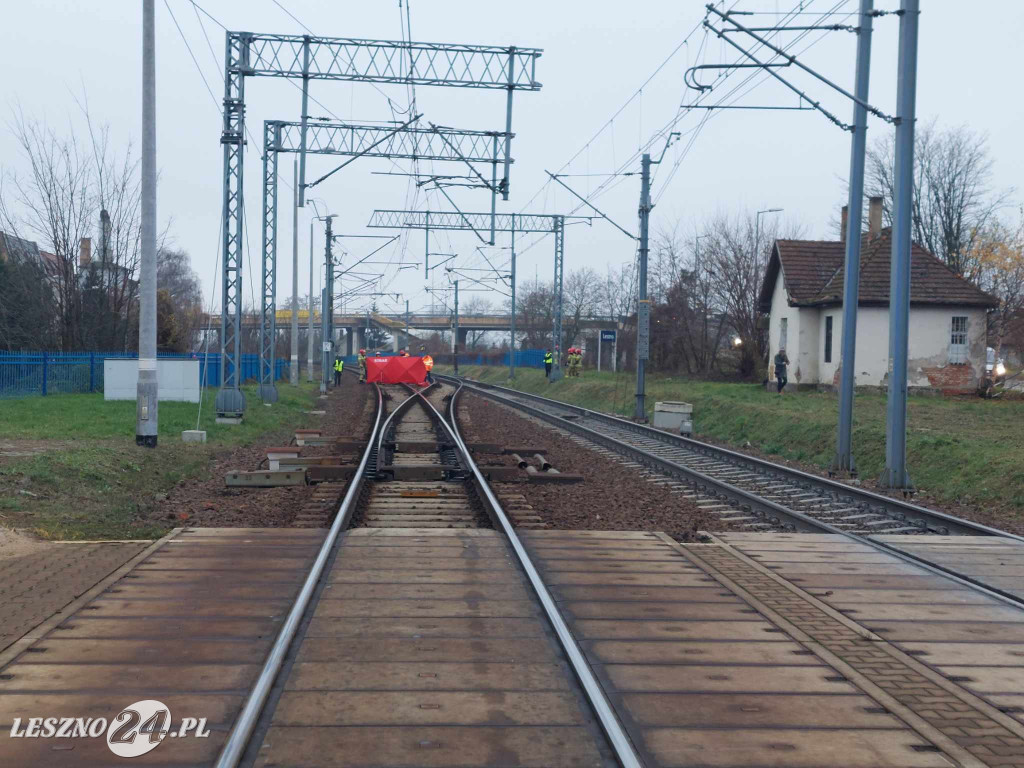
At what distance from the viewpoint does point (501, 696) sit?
5105 mm

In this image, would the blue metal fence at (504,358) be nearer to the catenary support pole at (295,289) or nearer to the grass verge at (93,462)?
the catenary support pole at (295,289)

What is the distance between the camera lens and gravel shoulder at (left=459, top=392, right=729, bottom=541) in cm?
1103

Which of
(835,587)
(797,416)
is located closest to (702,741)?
(835,587)

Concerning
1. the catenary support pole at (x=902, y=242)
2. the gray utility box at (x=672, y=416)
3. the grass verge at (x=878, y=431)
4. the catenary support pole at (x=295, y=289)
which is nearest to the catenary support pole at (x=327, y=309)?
the catenary support pole at (x=295, y=289)

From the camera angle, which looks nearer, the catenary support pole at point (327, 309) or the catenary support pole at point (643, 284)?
the catenary support pole at point (643, 284)

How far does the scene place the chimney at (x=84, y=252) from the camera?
121 ft

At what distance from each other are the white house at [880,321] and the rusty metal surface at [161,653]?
25.4 metres

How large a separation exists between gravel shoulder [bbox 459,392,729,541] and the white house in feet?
49.2

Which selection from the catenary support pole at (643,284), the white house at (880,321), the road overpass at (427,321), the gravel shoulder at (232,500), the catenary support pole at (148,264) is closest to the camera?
the gravel shoulder at (232,500)

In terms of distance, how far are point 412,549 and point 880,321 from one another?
26849mm

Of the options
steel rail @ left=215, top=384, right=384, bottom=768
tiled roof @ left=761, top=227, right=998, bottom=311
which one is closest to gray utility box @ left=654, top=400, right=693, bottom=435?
tiled roof @ left=761, top=227, right=998, bottom=311

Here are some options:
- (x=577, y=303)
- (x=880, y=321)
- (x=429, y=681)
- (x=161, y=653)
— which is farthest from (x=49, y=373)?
(x=577, y=303)

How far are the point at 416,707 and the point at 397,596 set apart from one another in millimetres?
2227

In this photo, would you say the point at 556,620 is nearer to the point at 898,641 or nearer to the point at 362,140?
the point at 898,641
